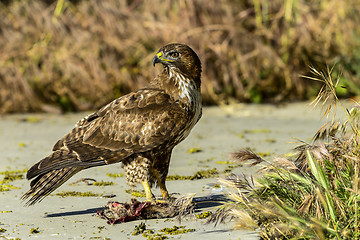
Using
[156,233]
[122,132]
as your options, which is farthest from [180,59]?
[156,233]

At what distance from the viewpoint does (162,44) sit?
35.7 feet

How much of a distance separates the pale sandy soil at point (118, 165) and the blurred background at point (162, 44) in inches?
18.4

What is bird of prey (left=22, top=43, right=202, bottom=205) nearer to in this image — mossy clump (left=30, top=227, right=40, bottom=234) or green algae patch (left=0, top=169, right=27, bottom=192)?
mossy clump (left=30, top=227, right=40, bottom=234)

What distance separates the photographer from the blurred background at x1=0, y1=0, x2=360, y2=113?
10844mm

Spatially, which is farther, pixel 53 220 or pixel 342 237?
pixel 53 220

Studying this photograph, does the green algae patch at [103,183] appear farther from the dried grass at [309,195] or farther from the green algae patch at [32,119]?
the green algae patch at [32,119]

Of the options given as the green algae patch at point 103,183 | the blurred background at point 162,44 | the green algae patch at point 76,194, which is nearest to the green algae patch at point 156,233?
the green algae patch at point 76,194

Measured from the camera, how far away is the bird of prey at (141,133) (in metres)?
5.14

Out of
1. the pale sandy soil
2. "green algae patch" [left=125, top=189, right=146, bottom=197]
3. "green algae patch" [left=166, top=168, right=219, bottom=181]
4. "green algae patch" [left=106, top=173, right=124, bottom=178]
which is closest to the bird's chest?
the pale sandy soil

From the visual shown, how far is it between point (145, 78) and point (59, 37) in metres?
1.66

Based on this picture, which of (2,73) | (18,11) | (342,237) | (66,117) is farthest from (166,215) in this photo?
(18,11)

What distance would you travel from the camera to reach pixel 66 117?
413 inches

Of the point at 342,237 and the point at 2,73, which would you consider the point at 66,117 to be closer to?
the point at 2,73

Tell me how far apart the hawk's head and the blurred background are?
5379 millimetres
